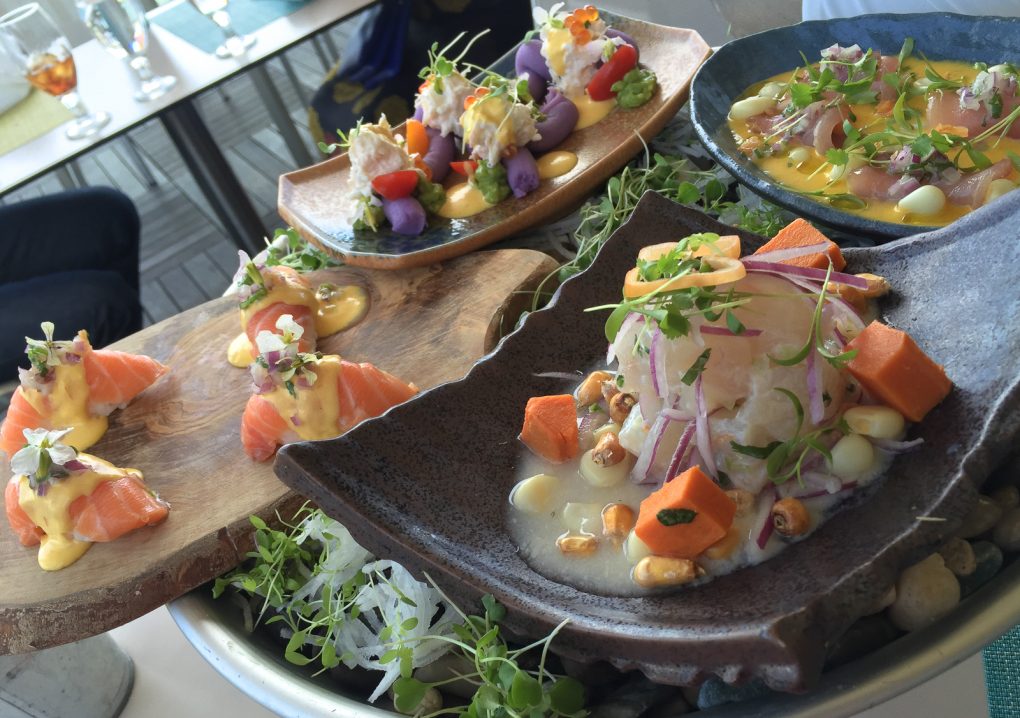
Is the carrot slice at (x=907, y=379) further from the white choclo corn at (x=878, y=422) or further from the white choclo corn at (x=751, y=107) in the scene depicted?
the white choclo corn at (x=751, y=107)

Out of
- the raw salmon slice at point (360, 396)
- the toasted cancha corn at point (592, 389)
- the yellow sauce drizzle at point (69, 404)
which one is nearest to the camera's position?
the toasted cancha corn at point (592, 389)

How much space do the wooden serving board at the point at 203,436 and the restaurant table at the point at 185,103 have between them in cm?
144

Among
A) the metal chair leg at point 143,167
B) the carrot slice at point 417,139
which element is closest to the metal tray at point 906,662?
the carrot slice at point 417,139

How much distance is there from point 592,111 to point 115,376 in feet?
3.73

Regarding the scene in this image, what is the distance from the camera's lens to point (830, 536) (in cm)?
82

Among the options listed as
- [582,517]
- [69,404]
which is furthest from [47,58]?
[582,517]

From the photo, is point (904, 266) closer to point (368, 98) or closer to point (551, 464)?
point (551, 464)

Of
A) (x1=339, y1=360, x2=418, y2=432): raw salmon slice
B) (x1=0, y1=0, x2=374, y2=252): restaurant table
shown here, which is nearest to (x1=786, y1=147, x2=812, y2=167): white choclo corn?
(x1=339, y1=360, x2=418, y2=432): raw salmon slice

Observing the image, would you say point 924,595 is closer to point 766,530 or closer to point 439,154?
point 766,530

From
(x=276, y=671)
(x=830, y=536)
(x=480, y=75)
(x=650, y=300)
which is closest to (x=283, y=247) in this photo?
(x=480, y=75)

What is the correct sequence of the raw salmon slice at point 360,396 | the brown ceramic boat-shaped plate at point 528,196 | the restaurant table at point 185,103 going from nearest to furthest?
the raw salmon slice at point 360,396, the brown ceramic boat-shaped plate at point 528,196, the restaurant table at point 185,103

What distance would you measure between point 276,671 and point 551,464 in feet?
1.39

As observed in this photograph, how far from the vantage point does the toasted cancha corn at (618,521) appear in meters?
0.94

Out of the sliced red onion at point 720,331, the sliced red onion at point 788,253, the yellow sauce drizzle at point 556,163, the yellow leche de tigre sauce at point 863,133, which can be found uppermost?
the sliced red onion at point 720,331
